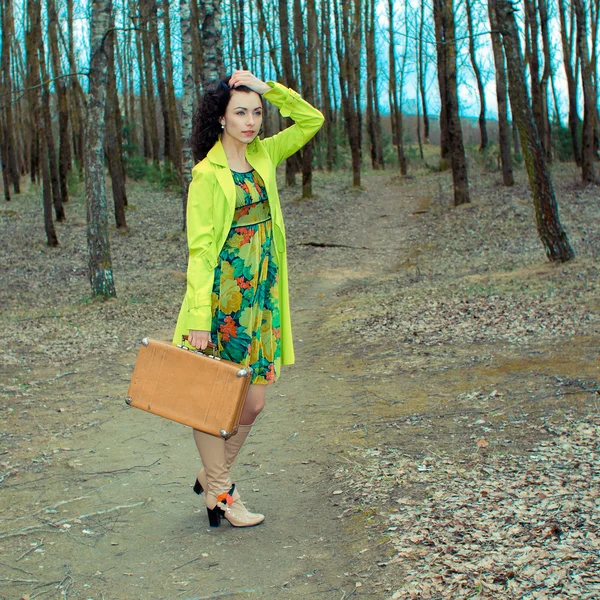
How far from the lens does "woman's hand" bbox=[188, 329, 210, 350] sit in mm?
3546

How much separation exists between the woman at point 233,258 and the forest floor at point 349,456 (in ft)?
1.83

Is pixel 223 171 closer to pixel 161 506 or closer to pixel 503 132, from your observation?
pixel 161 506

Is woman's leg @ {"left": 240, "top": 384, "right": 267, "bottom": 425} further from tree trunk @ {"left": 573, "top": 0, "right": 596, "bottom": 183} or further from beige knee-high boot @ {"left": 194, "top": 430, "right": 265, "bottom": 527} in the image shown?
tree trunk @ {"left": 573, "top": 0, "right": 596, "bottom": 183}

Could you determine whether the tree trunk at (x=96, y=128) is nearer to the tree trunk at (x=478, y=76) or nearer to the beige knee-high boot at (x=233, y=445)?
the beige knee-high boot at (x=233, y=445)

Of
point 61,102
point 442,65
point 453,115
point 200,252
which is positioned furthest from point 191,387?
point 442,65

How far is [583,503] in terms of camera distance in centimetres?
369

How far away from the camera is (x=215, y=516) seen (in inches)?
156

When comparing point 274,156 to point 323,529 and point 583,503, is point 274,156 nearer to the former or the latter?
point 323,529

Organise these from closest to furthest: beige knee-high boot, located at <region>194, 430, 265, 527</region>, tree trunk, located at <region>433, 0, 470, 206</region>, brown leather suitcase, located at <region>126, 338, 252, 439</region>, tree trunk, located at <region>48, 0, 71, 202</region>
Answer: brown leather suitcase, located at <region>126, 338, 252, 439</region> < beige knee-high boot, located at <region>194, 430, 265, 527</region> < tree trunk, located at <region>48, 0, 71, 202</region> < tree trunk, located at <region>433, 0, 470, 206</region>

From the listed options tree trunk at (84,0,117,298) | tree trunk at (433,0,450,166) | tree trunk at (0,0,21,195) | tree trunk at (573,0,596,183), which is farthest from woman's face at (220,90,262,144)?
tree trunk at (0,0,21,195)

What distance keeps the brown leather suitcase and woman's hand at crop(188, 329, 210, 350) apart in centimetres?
5

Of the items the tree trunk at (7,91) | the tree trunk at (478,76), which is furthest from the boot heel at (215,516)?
the tree trunk at (478,76)

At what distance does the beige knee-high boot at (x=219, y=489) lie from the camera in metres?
3.84

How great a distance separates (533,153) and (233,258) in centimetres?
831
